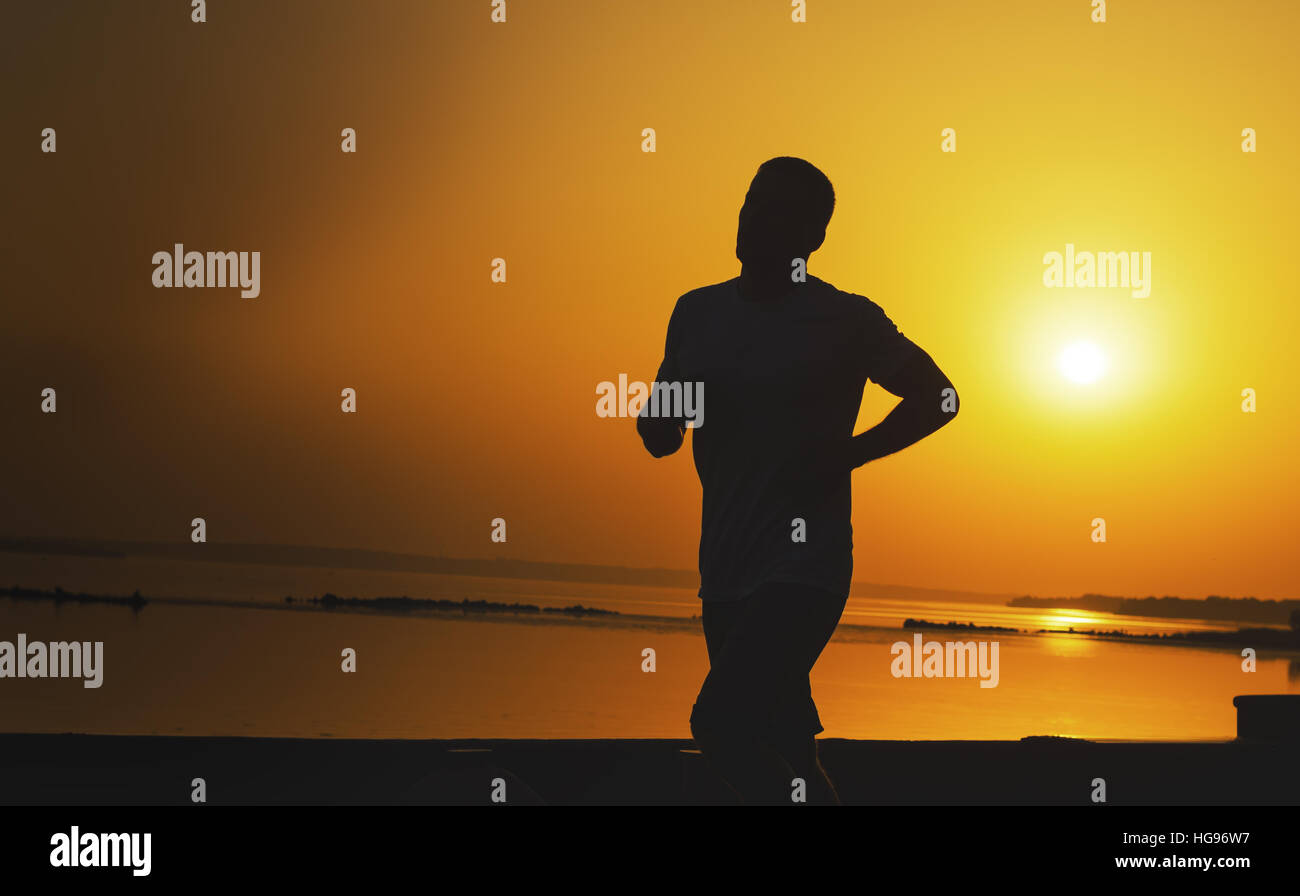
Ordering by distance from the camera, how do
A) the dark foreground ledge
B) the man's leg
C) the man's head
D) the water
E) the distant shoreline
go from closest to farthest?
the man's leg
the man's head
the dark foreground ledge
the water
the distant shoreline

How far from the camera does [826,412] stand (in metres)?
2.67

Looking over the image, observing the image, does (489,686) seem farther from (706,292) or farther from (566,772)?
(706,292)

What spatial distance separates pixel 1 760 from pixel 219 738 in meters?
0.68

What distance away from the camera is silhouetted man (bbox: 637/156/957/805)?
256 cm

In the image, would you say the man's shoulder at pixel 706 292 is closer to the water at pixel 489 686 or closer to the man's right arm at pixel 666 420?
the man's right arm at pixel 666 420

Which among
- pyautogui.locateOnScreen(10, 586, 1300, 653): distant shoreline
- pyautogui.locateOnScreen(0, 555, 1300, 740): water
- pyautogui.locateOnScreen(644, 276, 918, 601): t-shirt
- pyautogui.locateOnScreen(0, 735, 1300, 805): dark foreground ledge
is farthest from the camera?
pyautogui.locateOnScreen(10, 586, 1300, 653): distant shoreline

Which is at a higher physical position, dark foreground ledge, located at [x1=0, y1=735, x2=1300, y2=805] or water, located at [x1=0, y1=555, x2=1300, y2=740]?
dark foreground ledge, located at [x1=0, y1=735, x2=1300, y2=805]

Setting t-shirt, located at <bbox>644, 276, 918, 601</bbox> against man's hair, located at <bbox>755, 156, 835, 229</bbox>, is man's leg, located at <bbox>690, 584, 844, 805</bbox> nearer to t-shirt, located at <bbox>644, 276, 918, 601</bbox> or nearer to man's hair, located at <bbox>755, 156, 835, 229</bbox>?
t-shirt, located at <bbox>644, 276, 918, 601</bbox>

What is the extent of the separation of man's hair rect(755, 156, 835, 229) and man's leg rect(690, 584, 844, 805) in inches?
34.8

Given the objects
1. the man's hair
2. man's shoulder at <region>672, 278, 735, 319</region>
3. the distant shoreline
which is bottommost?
the distant shoreline

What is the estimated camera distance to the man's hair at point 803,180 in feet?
9.04

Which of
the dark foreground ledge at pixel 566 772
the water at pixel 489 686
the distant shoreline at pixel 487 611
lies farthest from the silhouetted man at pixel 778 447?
the distant shoreline at pixel 487 611

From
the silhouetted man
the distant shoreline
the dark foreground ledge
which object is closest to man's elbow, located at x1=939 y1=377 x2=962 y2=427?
the silhouetted man
